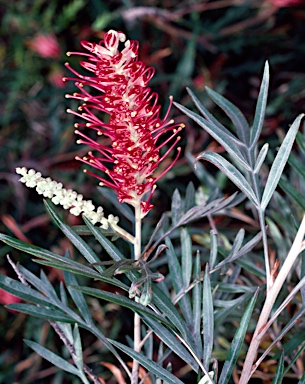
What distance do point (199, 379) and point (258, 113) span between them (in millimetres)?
197

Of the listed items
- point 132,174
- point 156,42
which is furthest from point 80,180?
point 132,174

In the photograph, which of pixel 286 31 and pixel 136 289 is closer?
pixel 136 289

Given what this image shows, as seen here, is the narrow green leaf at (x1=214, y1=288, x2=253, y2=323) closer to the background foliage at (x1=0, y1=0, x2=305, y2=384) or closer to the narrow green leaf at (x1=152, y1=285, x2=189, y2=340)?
the narrow green leaf at (x1=152, y1=285, x2=189, y2=340)

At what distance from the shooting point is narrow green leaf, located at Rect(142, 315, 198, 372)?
0.38m

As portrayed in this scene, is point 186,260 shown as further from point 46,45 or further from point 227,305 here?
point 46,45

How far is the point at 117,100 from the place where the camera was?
0.37 metres

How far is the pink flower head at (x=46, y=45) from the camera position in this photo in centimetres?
99

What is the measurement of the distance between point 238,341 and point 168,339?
0.17 ft

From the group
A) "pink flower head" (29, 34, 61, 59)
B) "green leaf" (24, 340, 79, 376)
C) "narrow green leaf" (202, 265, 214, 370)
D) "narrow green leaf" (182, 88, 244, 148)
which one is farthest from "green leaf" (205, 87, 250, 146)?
"pink flower head" (29, 34, 61, 59)

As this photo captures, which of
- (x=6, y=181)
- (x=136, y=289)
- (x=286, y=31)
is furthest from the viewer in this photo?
(x=286, y=31)

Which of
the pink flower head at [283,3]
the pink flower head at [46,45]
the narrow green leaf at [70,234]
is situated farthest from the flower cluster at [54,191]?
the pink flower head at [283,3]

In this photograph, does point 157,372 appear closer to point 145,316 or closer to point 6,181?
point 145,316

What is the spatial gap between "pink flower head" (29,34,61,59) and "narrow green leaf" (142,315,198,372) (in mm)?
738

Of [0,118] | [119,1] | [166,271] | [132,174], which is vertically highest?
[119,1]
